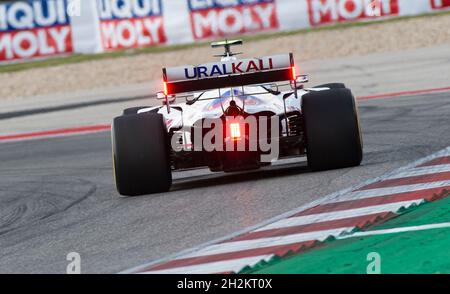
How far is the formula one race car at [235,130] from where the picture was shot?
10758mm

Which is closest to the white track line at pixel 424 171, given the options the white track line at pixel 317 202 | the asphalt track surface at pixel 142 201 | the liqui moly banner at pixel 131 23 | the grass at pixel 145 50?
the white track line at pixel 317 202

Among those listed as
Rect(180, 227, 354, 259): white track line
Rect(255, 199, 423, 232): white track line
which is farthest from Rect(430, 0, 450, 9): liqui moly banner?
→ Rect(180, 227, 354, 259): white track line

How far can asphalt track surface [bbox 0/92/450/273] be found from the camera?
824 centimetres

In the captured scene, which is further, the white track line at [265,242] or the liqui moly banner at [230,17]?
the liqui moly banner at [230,17]

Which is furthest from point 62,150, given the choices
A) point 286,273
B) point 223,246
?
point 286,273

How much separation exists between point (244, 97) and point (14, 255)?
339 cm

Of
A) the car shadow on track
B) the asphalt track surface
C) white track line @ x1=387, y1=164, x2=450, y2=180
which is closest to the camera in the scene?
the asphalt track surface

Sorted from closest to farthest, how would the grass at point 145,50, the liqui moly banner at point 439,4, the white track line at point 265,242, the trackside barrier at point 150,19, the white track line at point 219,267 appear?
the white track line at point 219,267 → the white track line at point 265,242 → the trackside barrier at point 150,19 → the liqui moly banner at point 439,4 → the grass at point 145,50

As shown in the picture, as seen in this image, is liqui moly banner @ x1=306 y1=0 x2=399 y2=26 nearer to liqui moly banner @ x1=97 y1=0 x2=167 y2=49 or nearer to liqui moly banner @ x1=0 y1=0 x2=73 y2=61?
liqui moly banner @ x1=97 y1=0 x2=167 y2=49

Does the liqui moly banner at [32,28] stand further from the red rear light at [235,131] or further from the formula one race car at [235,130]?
the red rear light at [235,131]

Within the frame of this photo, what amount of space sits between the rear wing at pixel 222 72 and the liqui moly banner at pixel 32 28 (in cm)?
1780

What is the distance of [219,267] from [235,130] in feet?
12.9

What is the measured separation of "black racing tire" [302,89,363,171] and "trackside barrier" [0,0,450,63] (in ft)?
56.2

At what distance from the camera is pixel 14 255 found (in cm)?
840
